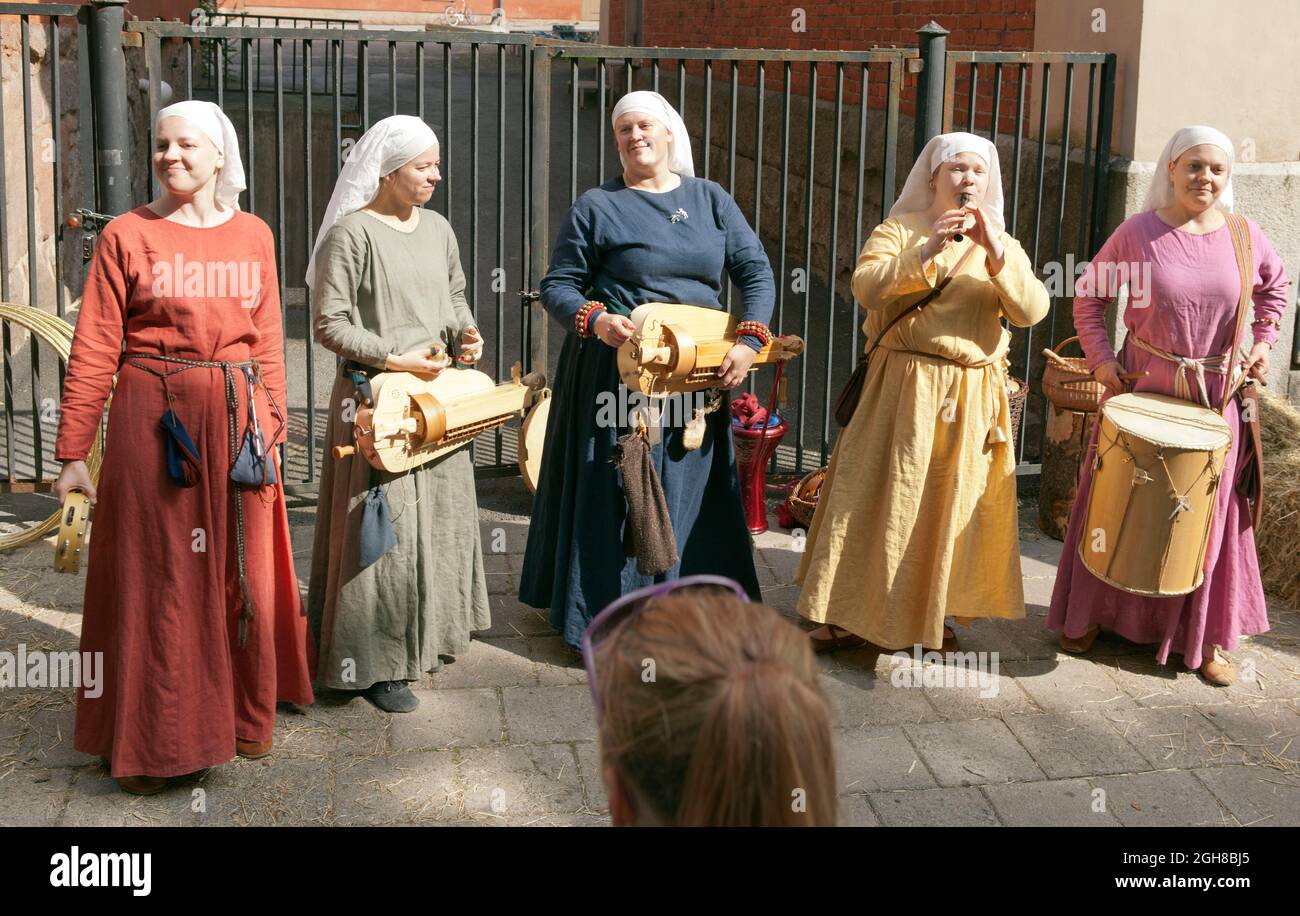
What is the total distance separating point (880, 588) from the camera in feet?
17.7

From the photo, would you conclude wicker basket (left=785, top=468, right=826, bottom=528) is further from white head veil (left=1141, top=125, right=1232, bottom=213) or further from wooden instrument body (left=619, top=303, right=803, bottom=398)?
white head veil (left=1141, top=125, right=1232, bottom=213)

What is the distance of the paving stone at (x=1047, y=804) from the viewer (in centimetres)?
443

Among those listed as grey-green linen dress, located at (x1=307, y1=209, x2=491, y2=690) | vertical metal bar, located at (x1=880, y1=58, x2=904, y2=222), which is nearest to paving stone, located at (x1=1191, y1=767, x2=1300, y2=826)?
grey-green linen dress, located at (x1=307, y1=209, x2=491, y2=690)

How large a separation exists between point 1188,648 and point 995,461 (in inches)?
41.3

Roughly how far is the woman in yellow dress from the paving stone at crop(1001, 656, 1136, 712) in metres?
0.28

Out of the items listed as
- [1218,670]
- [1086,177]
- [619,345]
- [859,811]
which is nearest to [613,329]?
[619,345]

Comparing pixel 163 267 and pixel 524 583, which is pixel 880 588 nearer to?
pixel 524 583

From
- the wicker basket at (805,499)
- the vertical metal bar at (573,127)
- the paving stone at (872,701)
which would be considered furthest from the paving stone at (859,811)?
the vertical metal bar at (573,127)

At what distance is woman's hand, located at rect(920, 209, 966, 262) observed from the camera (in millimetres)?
4805

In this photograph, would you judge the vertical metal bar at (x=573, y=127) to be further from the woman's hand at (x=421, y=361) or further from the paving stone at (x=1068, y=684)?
the paving stone at (x=1068, y=684)

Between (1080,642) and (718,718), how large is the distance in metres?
4.37

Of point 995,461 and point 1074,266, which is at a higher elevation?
point 1074,266

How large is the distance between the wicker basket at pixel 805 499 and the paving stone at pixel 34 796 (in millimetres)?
3652

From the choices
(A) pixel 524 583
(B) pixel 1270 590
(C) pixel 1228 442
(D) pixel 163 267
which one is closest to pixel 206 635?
(D) pixel 163 267
